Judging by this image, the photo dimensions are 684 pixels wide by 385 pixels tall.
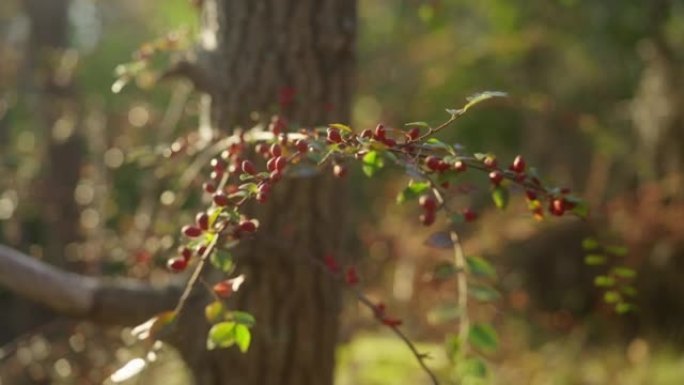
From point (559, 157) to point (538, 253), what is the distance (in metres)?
2.46

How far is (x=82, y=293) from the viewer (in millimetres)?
3678

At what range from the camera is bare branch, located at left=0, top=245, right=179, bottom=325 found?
360cm

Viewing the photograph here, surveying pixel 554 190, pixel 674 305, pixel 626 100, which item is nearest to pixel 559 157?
pixel 626 100

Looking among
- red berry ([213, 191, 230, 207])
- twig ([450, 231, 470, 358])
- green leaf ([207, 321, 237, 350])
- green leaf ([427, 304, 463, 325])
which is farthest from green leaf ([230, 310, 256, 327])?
green leaf ([427, 304, 463, 325])

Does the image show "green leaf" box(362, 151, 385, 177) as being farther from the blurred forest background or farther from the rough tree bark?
the rough tree bark

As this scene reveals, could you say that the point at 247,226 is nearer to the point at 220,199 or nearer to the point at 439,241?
the point at 220,199

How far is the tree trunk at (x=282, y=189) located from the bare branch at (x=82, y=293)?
136 millimetres

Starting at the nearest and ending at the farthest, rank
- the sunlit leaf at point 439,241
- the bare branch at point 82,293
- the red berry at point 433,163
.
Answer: the red berry at point 433,163, the sunlit leaf at point 439,241, the bare branch at point 82,293

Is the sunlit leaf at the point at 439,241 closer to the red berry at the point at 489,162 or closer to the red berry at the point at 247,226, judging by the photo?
the red berry at the point at 489,162

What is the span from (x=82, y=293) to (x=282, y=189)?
Answer: 72 centimetres

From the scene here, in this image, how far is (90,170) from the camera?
6.59 m

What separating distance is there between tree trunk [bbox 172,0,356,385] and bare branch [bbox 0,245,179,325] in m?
0.14

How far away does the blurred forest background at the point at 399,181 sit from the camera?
5.59 metres

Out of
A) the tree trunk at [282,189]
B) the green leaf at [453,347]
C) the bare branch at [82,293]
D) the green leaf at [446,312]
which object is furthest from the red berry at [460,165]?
the bare branch at [82,293]
